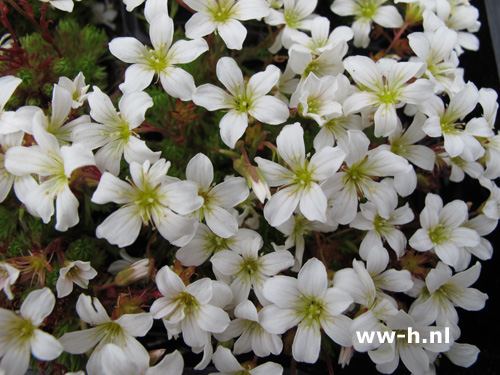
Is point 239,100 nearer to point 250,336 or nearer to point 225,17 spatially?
point 225,17

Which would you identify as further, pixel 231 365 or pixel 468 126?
pixel 468 126

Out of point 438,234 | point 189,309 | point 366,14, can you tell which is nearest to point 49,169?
point 189,309

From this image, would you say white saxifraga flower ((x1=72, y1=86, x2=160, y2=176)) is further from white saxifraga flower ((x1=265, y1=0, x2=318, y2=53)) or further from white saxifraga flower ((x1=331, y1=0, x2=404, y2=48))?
white saxifraga flower ((x1=331, y1=0, x2=404, y2=48))

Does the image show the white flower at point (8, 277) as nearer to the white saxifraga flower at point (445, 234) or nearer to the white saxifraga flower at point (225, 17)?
the white saxifraga flower at point (225, 17)

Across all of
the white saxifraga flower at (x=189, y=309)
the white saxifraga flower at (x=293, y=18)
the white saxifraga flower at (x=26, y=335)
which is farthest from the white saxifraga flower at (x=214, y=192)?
the white saxifraga flower at (x=293, y=18)

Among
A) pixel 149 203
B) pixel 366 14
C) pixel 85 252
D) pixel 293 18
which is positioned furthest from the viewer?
pixel 366 14

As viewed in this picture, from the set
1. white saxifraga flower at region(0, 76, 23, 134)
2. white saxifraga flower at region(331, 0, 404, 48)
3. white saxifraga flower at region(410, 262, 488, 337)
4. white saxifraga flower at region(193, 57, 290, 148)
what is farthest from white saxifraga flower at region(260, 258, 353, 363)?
white saxifraga flower at region(331, 0, 404, 48)

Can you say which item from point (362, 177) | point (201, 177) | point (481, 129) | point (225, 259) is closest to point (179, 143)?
point (201, 177)
